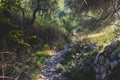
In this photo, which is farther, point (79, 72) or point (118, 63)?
point (79, 72)

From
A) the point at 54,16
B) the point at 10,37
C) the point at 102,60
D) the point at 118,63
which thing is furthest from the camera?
the point at 54,16

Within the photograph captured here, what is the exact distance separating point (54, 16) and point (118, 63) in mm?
14246

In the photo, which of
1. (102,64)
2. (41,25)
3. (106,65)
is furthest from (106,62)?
(41,25)

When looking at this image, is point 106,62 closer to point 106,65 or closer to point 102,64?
point 106,65

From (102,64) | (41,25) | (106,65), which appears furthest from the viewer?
(41,25)

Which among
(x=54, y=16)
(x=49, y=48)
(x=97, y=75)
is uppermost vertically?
(x=54, y=16)

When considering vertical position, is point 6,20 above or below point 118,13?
Answer: above

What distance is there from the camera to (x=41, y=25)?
51.9ft

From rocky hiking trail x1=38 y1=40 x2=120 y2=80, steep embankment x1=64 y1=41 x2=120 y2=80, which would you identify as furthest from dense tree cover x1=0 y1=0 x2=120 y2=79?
steep embankment x1=64 y1=41 x2=120 y2=80

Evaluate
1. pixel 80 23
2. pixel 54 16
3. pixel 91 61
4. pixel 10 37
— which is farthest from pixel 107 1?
pixel 54 16

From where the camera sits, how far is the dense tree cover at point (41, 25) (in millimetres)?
7977

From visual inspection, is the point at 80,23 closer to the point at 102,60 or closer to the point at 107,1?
the point at 107,1

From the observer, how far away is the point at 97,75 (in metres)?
7.16

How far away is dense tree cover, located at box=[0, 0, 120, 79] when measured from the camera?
798 centimetres
